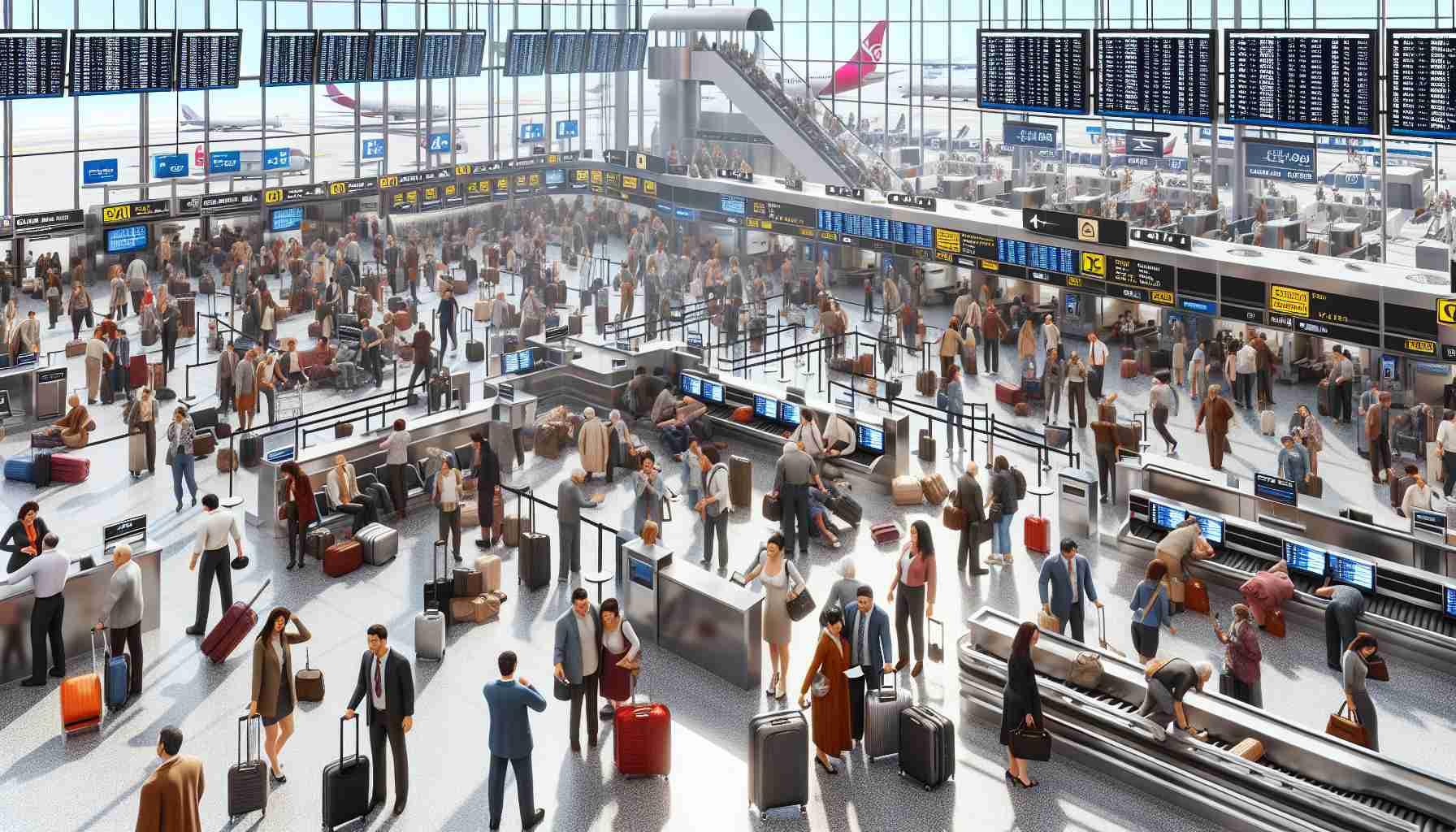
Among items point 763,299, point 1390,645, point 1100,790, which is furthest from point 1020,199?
point 1100,790

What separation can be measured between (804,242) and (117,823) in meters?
26.3

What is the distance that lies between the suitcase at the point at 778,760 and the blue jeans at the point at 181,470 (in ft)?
33.0

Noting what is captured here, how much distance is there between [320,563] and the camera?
15805 millimetres

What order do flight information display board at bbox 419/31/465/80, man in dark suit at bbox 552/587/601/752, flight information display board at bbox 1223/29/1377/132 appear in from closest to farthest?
man in dark suit at bbox 552/587/601/752, flight information display board at bbox 1223/29/1377/132, flight information display board at bbox 419/31/465/80

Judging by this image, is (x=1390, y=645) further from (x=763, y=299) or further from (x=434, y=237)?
(x=434, y=237)

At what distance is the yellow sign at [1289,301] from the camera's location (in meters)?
21.8

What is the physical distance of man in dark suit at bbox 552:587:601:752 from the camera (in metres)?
11.0

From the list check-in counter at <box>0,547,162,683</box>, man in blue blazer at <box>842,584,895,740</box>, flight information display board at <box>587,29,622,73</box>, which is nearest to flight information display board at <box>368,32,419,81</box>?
flight information display board at <box>587,29,622,73</box>

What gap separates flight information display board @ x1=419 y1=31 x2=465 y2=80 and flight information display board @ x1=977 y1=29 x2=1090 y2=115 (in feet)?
51.9

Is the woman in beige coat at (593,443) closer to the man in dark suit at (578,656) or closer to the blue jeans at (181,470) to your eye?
the blue jeans at (181,470)

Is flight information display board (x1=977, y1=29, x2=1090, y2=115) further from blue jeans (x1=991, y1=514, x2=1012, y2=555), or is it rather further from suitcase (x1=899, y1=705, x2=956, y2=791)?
suitcase (x1=899, y1=705, x2=956, y2=791)

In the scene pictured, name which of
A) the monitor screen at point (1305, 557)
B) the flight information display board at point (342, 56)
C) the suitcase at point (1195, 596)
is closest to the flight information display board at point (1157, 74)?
the monitor screen at point (1305, 557)

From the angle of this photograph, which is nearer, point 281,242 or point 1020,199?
point 281,242

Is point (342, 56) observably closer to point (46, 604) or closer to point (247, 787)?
point (46, 604)
